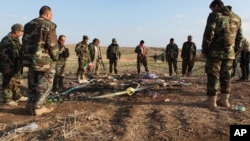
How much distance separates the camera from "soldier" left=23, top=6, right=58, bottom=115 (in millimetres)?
6691

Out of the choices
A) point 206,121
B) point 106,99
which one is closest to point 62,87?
point 106,99

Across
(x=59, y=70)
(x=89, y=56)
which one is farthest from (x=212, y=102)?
(x=89, y=56)

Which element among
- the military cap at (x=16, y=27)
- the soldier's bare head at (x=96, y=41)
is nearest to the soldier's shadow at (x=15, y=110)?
the military cap at (x=16, y=27)

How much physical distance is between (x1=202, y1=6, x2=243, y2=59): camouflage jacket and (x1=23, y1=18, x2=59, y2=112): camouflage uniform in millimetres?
2859

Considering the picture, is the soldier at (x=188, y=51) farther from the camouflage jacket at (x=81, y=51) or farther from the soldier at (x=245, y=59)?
the camouflage jacket at (x=81, y=51)

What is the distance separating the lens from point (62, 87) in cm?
1145

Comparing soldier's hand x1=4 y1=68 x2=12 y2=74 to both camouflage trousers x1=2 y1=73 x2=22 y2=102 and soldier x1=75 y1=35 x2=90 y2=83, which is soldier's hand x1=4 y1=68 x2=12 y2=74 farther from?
soldier x1=75 y1=35 x2=90 y2=83

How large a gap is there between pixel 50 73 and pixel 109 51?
36.7ft

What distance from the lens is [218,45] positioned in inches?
271

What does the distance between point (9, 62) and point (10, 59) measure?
0.07m

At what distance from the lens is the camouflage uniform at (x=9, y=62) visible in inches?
321

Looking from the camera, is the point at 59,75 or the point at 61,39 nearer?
the point at 61,39

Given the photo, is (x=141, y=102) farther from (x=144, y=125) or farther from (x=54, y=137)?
(x=54, y=137)

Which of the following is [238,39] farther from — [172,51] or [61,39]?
[172,51]
